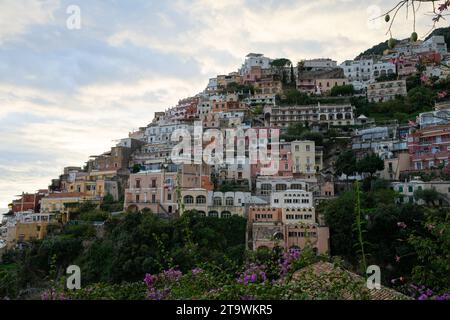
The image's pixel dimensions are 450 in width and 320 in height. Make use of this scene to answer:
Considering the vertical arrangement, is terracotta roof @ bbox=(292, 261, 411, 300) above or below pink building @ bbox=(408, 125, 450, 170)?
below

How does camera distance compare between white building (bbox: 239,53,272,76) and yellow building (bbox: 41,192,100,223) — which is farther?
white building (bbox: 239,53,272,76)

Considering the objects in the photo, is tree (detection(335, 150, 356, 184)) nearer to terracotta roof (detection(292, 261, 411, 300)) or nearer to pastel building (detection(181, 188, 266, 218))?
pastel building (detection(181, 188, 266, 218))

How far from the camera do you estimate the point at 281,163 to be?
1409 inches

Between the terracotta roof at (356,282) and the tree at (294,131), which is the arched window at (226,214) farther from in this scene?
the terracotta roof at (356,282)

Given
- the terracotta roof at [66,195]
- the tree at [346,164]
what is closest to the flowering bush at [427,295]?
the tree at [346,164]

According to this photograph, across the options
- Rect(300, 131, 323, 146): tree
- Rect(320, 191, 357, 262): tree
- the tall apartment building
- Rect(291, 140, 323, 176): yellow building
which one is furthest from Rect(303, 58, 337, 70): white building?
Rect(320, 191, 357, 262): tree

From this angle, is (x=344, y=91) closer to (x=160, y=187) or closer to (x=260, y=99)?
(x=260, y=99)

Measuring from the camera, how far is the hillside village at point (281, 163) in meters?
28.3

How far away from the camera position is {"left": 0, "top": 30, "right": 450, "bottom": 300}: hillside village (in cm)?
2833

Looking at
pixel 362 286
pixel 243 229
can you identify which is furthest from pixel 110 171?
pixel 362 286

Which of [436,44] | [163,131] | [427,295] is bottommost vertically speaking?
[427,295]

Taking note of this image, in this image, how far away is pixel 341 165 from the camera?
35.3 meters

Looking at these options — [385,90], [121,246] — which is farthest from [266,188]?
[385,90]
